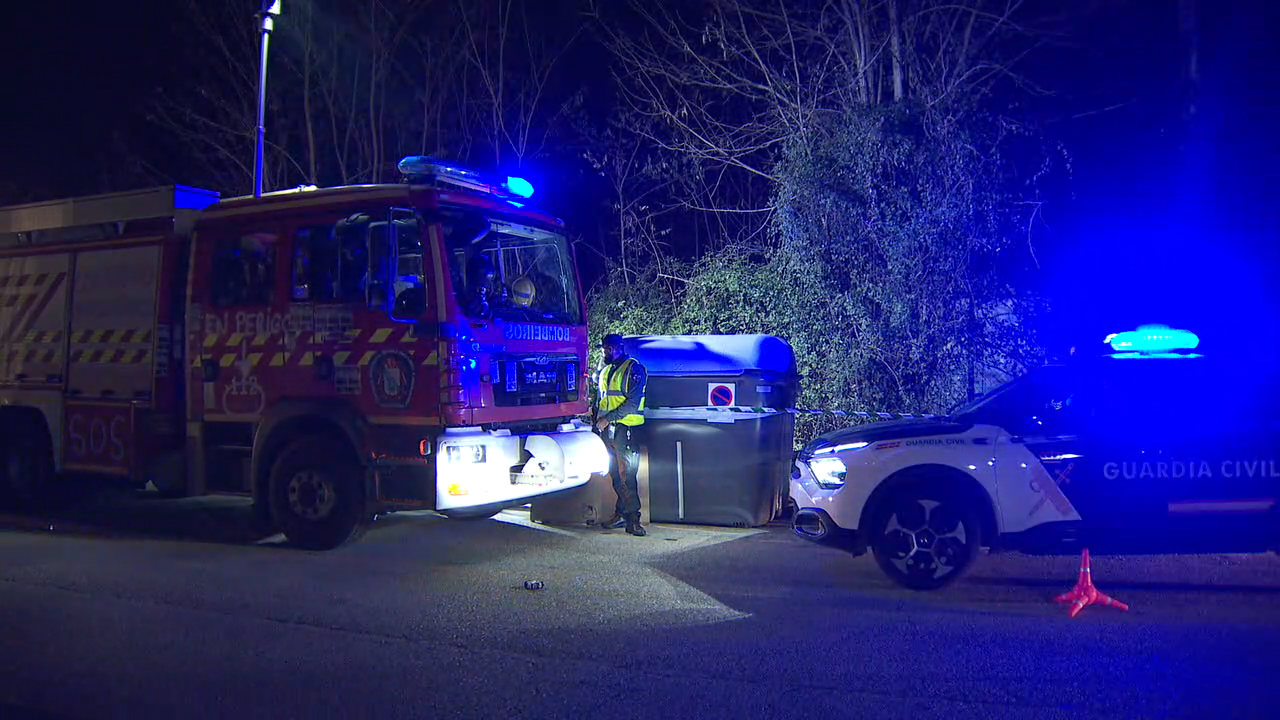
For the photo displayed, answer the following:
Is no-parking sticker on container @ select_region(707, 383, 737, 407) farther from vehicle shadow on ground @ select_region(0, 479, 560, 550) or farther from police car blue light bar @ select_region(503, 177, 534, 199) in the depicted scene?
police car blue light bar @ select_region(503, 177, 534, 199)

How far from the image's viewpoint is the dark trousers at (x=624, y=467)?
31.7 feet

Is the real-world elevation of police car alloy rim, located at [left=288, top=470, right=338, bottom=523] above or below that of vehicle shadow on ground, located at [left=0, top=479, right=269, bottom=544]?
above

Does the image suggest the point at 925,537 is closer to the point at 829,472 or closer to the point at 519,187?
the point at 829,472

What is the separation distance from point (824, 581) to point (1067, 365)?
2.28 meters

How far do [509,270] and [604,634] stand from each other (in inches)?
148

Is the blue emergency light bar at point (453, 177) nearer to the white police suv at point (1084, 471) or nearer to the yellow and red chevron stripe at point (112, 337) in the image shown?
the yellow and red chevron stripe at point (112, 337)

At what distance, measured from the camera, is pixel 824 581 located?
7.70 m

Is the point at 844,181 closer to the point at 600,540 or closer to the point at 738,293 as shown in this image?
the point at 738,293

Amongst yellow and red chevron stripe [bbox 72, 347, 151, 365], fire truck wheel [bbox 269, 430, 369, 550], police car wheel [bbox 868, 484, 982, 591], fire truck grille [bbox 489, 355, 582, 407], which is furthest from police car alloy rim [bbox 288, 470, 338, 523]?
police car wheel [bbox 868, 484, 982, 591]

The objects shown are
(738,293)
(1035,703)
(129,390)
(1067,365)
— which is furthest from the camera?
(738,293)

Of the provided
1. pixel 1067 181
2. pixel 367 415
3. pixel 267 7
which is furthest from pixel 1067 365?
pixel 267 7

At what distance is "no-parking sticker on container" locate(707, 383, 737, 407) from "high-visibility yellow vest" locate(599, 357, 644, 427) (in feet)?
2.22

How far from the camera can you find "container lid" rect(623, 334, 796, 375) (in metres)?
9.88

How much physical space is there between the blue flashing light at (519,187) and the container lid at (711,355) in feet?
5.96
